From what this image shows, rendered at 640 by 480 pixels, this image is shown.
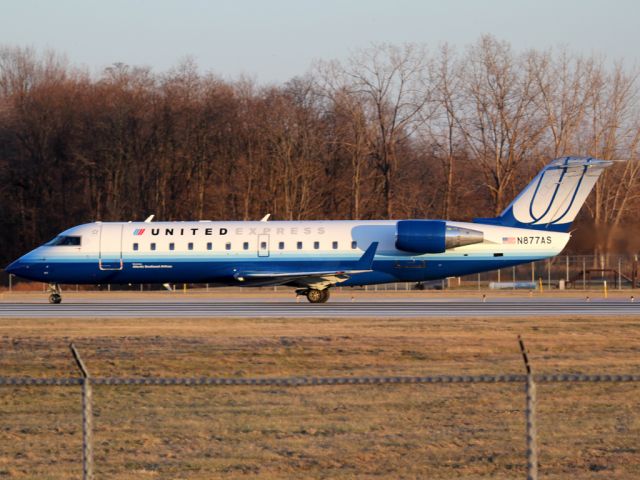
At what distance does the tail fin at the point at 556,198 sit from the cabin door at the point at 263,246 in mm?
8767

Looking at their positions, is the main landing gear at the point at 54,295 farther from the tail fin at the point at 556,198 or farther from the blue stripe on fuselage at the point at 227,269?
the tail fin at the point at 556,198

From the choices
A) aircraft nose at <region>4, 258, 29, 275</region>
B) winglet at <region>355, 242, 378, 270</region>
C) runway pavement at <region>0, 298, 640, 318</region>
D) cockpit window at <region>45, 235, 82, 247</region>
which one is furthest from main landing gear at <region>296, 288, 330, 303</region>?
aircraft nose at <region>4, 258, 29, 275</region>

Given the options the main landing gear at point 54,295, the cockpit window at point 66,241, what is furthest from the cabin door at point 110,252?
the main landing gear at point 54,295

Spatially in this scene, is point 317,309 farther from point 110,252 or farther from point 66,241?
point 66,241

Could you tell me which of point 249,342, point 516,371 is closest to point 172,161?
point 249,342

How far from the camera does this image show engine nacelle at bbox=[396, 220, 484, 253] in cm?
3928

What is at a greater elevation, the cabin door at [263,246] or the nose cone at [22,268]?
the cabin door at [263,246]

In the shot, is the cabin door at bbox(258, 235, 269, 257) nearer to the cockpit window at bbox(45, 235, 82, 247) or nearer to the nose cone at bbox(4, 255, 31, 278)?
the cockpit window at bbox(45, 235, 82, 247)

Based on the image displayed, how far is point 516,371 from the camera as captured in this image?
1956 centimetres

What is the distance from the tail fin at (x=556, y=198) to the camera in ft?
135

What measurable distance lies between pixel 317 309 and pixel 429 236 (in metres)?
6.17

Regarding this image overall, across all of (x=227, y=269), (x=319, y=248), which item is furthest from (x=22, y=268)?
(x=319, y=248)

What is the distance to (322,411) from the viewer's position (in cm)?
1432

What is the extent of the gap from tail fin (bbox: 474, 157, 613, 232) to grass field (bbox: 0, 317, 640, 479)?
15.5 meters
